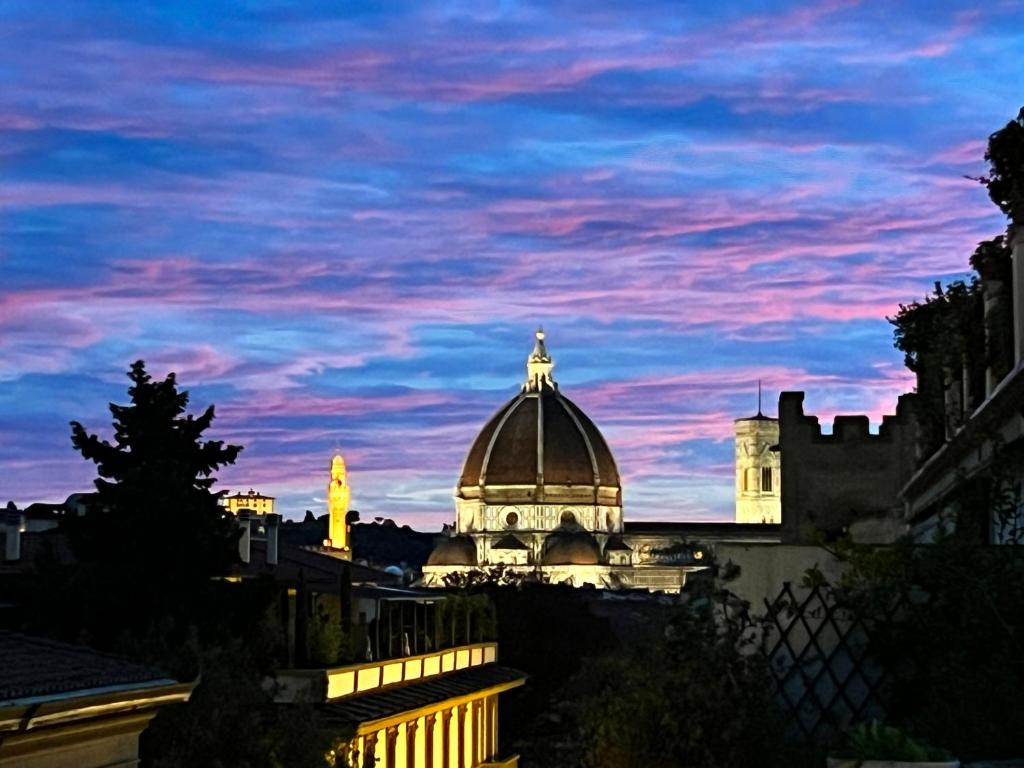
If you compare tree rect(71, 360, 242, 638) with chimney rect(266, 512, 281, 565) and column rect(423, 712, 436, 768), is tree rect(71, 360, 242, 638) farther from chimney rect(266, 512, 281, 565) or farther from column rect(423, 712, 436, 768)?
chimney rect(266, 512, 281, 565)

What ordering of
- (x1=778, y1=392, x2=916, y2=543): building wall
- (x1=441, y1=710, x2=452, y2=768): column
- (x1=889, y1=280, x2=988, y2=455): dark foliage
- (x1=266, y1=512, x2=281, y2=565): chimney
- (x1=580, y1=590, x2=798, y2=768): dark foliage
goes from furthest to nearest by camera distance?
1. (x1=266, y1=512, x2=281, y2=565): chimney
2. (x1=441, y1=710, x2=452, y2=768): column
3. (x1=778, y1=392, x2=916, y2=543): building wall
4. (x1=889, y1=280, x2=988, y2=455): dark foliage
5. (x1=580, y1=590, x2=798, y2=768): dark foliage

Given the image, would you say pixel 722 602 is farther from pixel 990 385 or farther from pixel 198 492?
pixel 198 492

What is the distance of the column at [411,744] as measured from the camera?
4084cm

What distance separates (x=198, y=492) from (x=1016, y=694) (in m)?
25.8

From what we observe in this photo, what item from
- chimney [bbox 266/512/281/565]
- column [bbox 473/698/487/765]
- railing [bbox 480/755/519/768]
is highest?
chimney [bbox 266/512/281/565]

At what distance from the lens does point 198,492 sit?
3800cm

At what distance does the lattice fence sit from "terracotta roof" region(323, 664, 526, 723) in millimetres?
17034

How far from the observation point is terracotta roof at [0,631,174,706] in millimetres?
10500

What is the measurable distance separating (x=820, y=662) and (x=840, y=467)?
70.3ft

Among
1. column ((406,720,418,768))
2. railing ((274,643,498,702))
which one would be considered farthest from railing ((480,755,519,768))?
column ((406,720,418,768))

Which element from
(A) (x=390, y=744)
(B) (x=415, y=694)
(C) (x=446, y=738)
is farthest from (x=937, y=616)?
(C) (x=446, y=738)

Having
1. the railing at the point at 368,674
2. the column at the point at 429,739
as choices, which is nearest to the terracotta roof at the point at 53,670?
the railing at the point at 368,674

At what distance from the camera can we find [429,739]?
144 feet

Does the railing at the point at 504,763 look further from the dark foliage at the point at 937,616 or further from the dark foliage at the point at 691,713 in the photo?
the dark foliage at the point at 691,713
